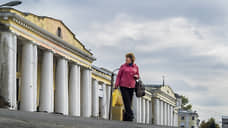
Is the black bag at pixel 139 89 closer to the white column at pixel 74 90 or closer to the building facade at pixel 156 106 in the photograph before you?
the white column at pixel 74 90

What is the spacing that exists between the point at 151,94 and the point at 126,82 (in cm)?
9007

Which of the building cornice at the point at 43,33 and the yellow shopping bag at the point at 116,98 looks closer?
the yellow shopping bag at the point at 116,98

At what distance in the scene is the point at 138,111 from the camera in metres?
93.0

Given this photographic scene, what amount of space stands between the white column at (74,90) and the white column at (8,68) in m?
16.0

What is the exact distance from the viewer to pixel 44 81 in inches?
1932

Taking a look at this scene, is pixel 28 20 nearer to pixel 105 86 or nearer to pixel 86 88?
pixel 86 88

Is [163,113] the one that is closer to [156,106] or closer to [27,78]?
[156,106]

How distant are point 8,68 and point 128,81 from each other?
965 inches

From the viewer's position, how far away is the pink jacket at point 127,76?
54.1 feet

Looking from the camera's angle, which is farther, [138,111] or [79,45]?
[138,111]

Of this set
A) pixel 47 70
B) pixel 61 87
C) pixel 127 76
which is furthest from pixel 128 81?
pixel 61 87

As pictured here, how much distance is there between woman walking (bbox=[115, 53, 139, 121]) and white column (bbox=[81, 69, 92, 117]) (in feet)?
144

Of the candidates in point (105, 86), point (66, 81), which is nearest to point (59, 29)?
point (66, 81)

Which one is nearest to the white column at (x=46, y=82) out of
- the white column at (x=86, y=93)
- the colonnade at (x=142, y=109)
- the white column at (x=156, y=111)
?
the white column at (x=86, y=93)
